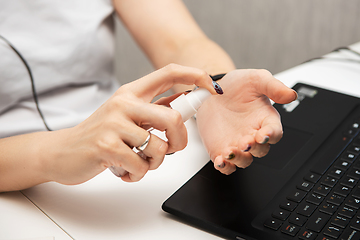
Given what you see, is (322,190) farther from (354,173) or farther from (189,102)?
(189,102)

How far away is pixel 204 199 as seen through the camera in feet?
1.32

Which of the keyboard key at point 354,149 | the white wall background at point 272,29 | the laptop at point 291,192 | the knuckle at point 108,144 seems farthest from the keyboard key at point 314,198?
the white wall background at point 272,29

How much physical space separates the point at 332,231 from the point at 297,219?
0.03 metres

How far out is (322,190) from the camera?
0.39 metres

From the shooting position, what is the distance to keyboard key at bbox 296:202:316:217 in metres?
0.36

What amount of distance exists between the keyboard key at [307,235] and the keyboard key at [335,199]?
0.05 metres

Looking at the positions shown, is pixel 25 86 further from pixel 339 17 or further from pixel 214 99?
pixel 339 17

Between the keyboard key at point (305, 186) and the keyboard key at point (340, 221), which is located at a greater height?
the keyboard key at point (305, 186)

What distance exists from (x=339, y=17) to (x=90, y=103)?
35.9 inches

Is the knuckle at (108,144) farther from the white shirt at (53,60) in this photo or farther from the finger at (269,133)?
the white shirt at (53,60)

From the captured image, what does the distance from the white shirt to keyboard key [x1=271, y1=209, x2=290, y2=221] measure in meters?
0.38

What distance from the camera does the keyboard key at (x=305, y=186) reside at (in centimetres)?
39

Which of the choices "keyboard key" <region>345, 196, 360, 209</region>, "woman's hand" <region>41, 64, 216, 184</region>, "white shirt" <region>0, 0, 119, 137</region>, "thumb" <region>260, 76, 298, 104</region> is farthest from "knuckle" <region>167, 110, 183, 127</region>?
"white shirt" <region>0, 0, 119, 137</region>

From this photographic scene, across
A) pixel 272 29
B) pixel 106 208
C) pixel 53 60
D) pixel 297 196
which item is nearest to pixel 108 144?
pixel 106 208
